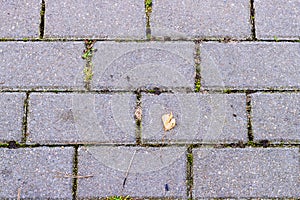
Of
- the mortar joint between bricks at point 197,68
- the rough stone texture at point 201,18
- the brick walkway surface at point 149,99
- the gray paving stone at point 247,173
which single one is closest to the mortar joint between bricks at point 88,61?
the brick walkway surface at point 149,99

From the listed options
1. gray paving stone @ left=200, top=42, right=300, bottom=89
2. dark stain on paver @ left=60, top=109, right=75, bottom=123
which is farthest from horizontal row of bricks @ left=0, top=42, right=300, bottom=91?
dark stain on paver @ left=60, top=109, right=75, bottom=123

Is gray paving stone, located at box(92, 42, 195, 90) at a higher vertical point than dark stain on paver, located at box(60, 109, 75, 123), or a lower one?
higher

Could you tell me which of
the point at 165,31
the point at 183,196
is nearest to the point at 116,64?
the point at 165,31

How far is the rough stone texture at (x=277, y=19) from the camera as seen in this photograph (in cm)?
316

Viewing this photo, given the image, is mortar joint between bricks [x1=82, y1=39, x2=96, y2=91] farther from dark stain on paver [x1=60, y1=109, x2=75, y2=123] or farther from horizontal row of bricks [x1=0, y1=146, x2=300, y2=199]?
horizontal row of bricks [x1=0, y1=146, x2=300, y2=199]

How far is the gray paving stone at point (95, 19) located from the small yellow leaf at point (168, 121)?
Answer: 55 cm

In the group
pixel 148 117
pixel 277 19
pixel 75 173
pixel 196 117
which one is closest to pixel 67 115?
pixel 75 173

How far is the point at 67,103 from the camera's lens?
303cm

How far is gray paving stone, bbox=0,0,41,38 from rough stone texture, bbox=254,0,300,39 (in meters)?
1.43

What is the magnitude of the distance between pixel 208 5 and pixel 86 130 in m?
1.14

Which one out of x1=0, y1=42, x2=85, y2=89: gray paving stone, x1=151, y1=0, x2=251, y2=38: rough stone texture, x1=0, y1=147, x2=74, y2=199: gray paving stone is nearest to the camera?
x1=0, y1=147, x2=74, y2=199: gray paving stone

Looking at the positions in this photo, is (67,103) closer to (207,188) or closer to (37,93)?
(37,93)

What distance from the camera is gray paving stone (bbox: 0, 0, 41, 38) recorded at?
10.3 ft

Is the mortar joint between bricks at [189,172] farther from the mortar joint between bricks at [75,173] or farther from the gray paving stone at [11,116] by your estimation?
the gray paving stone at [11,116]
